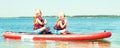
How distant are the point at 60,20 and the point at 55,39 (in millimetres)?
890

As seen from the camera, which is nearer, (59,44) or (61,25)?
(59,44)

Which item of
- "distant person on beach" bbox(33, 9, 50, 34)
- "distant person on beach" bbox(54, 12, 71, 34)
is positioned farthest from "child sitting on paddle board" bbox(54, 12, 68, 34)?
"distant person on beach" bbox(33, 9, 50, 34)

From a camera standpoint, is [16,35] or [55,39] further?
[16,35]

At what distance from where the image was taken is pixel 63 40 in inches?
688

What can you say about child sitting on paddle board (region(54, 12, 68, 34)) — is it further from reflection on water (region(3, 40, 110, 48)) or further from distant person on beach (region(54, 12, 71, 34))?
reflection on water (region(3, 40, 110, 48))

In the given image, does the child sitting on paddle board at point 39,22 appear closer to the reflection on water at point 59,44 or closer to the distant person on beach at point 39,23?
the distant person on beach at point 39,23

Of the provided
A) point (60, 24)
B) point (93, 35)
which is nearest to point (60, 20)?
point (60, 24)

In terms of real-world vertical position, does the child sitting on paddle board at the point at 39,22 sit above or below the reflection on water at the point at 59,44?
above

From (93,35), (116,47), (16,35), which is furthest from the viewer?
(16,35)

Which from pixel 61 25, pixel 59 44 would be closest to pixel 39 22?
pixel 61 25

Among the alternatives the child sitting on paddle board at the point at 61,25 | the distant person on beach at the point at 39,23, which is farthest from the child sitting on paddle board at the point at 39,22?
the child sitting on paddle board at the point at 61,25

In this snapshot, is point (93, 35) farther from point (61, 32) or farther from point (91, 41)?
point (61, 32)

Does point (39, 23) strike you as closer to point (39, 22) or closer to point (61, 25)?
point (39, 22)

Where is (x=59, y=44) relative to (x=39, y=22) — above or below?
below
